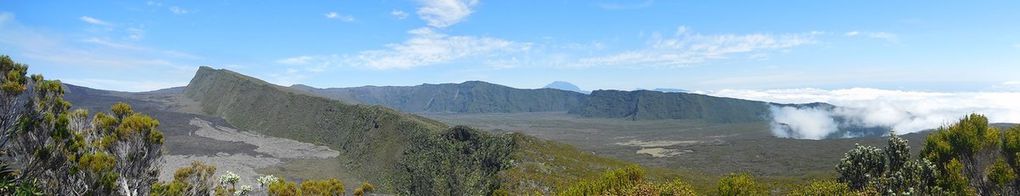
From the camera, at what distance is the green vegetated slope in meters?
76.0

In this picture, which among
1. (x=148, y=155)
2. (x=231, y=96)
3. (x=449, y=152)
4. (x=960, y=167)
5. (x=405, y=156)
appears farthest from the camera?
(x=231, y=96)

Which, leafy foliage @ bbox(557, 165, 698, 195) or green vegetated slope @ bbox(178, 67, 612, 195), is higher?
leafy foliage @ bbox(557, 165, 698, 195)

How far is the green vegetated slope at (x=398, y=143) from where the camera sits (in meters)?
76.0

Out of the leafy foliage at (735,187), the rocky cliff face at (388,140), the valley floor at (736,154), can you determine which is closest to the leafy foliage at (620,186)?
the leafy foliage at (735,187)

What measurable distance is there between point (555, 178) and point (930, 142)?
4673 cm

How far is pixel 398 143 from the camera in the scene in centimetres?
9950

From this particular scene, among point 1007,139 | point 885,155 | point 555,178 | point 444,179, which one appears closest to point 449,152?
point 444,179

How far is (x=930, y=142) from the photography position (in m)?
25.9

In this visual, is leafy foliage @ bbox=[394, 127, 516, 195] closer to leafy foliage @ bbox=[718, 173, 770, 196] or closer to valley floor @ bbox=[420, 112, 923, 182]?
valley floor @ bbox=[420, 112, 923, 182]

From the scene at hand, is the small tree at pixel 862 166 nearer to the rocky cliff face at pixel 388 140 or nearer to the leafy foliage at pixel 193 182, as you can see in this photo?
the leafy foliage at pixel 193 182

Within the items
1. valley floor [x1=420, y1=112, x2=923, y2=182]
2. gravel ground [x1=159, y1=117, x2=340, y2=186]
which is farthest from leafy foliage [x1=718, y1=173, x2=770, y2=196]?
gravel ground [x1=159, y1=117, x2=340, y2=186]

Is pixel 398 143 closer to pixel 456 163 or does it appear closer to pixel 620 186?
pixel 456 163

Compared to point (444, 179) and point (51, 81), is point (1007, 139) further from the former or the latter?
point (444, 179)

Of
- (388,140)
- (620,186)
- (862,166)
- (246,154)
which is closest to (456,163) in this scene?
(388,140)
